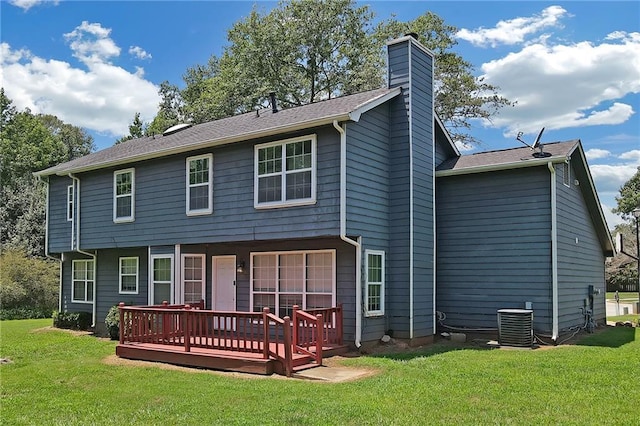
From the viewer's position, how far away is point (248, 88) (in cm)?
3092

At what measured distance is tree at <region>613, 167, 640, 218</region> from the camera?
50250 mm

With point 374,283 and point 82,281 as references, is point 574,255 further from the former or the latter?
point 82,281

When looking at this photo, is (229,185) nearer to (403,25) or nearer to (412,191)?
(412,191)

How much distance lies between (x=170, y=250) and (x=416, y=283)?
21.4ft

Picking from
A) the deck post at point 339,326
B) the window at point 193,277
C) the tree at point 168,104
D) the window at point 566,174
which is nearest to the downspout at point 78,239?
the window at point 193,277

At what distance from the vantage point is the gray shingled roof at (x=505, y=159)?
44.1 feet

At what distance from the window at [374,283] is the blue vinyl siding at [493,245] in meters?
2.61

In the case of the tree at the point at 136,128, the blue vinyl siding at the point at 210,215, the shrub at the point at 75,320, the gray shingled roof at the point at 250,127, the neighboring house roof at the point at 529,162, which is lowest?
the shrub at the point at 75,320

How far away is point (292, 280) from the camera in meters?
13.3

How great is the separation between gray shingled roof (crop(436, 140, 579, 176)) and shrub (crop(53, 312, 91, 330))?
11.5 meters

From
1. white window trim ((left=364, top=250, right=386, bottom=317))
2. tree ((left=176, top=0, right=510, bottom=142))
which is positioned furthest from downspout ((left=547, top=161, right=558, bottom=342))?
tree ((left=176, top=0, right=510, bottom=142))

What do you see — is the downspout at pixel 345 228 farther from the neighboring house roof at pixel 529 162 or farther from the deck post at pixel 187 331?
the neighboring house roof at pixel 529 162

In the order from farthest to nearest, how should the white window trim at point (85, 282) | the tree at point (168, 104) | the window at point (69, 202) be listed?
the tree at point (168, 104) → the window at point (69, 202) → the white window trim at point (85, 282)

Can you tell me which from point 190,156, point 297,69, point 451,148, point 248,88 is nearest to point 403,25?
point 297,69
